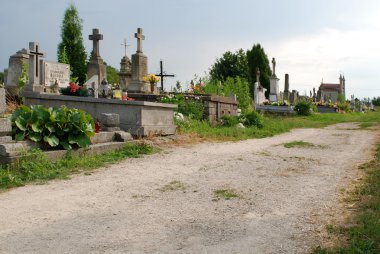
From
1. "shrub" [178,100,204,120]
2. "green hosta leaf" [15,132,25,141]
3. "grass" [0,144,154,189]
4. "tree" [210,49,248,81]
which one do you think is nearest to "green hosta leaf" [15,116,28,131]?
"green hosta leaf" [15,132,25,141]

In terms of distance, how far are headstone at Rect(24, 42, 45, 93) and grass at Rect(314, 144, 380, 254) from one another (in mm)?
9545

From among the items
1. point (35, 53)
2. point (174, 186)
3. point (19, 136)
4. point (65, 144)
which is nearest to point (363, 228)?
point (174, 186)

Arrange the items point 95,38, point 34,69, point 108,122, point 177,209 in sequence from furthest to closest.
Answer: point 95,38 → point 34,69 → point 108,122 → point 177,209

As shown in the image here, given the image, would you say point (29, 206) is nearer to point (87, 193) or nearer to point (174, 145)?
point (87, 193)

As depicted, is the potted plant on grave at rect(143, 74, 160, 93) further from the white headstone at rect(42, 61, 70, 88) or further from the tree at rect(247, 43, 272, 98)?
the tree at rect(247, 43, 272, 98)

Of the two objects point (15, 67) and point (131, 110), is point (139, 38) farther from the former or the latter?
point (131, 110)

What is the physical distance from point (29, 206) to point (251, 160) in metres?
4.24

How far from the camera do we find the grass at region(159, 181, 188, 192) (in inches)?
196

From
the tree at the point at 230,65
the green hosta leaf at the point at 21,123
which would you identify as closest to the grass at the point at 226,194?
the green hosta leaf at the point at 21,123

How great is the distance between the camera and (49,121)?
264 inches

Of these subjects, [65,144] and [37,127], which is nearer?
[37,127]

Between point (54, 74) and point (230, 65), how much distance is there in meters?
32.4

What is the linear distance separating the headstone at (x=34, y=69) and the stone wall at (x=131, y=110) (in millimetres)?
925

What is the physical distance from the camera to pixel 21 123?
6.56 metres
